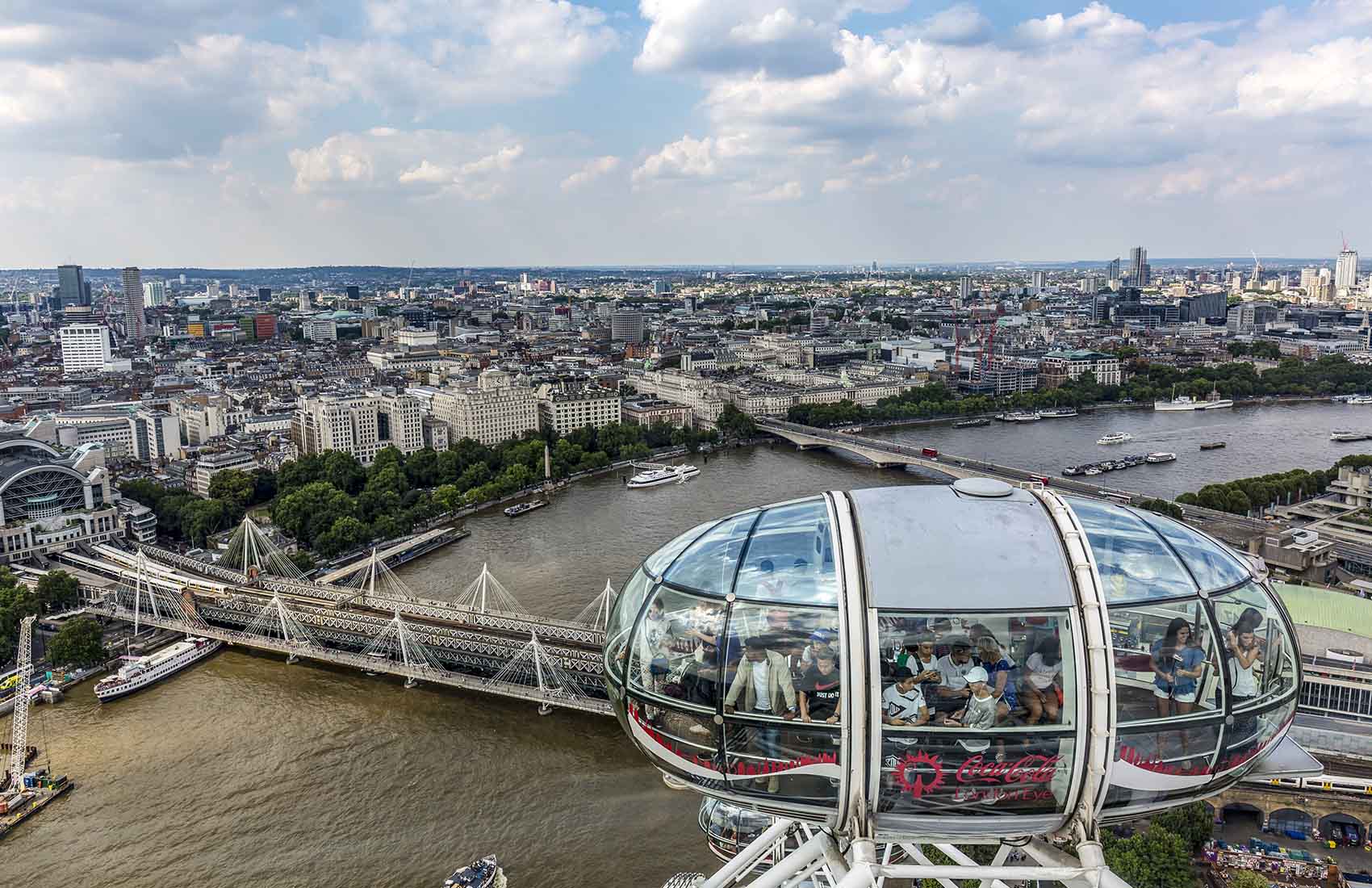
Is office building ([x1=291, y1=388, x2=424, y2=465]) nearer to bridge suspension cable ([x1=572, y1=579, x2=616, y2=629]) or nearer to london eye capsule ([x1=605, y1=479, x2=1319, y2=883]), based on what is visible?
bridge suspension cable ([x1=572, y1=579, x2=616, y2=629])

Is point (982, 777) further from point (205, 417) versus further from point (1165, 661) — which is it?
point (205, 417)

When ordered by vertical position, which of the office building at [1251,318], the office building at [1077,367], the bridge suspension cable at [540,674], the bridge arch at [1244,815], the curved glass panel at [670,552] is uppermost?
the curved glass panel at [670,552]

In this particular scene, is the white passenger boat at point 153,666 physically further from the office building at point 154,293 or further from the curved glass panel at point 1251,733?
the office building at point 154,293

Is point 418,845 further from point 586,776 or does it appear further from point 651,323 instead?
point 651,323

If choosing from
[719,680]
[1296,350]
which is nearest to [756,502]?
[719,680]

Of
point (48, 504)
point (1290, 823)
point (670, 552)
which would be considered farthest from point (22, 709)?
point (1290, 823)

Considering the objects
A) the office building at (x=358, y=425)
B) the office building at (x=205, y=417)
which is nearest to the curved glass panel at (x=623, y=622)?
Answer: the office building at (x=358, y=425)
